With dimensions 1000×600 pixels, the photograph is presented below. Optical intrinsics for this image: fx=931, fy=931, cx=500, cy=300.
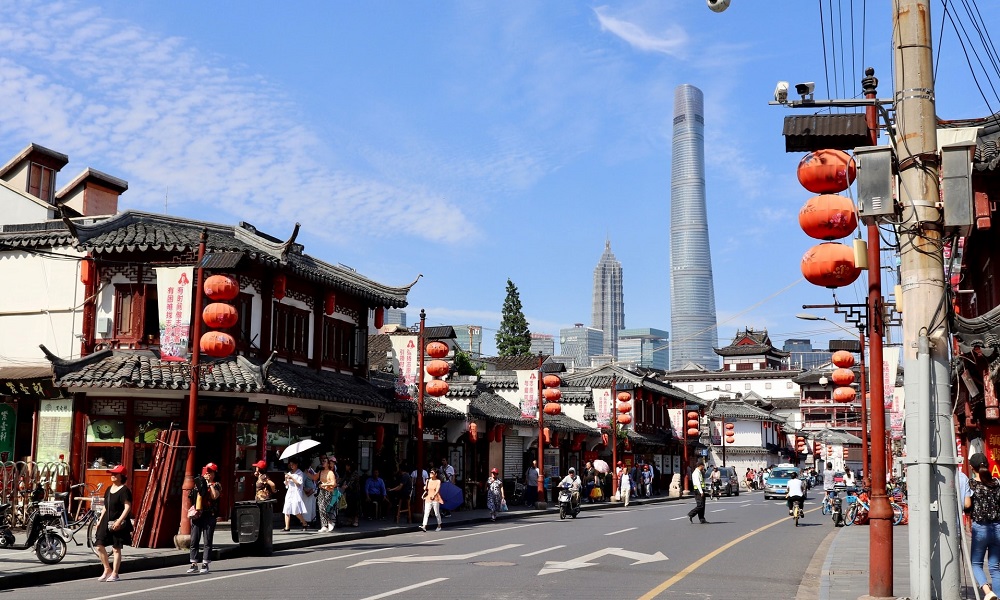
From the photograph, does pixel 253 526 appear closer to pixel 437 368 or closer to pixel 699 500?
pixel 437 368

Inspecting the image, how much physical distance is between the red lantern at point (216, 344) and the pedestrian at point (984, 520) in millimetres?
15554

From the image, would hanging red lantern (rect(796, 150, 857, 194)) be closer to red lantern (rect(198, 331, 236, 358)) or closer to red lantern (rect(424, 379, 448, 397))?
red lantern (rect(198, 331, 236, 358))

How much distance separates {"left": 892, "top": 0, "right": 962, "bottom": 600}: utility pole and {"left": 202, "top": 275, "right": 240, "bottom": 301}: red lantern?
15.3m

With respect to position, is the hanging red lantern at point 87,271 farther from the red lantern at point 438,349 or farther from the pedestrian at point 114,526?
the pedestrian at point 114,526

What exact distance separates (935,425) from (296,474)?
1823 cm

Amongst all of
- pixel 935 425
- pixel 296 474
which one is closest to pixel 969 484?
pixel 935 425

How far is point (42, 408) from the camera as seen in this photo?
2430 cm

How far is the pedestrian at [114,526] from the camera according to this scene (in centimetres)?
1496

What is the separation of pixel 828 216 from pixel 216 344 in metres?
14.2

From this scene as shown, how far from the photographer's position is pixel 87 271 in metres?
24.9

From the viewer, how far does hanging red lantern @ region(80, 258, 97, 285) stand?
24.9m

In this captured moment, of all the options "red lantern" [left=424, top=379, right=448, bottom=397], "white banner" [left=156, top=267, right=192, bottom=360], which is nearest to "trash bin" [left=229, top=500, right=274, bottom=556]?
"white banner" [left=156, top=267, right=192, bottom=360]

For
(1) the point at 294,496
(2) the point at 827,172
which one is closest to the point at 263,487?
(1) the point at 294,496

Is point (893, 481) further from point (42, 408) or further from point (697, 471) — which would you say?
point (42, 408)
